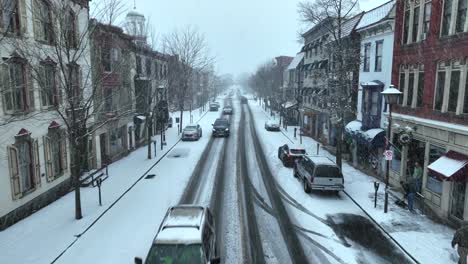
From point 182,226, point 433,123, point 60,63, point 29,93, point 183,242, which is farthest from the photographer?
point 433,123

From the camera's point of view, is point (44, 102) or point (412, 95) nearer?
point (44, 102)

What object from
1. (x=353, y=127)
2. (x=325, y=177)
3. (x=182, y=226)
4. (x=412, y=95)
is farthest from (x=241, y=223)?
(x=353, y=127)

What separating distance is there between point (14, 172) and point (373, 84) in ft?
65.3

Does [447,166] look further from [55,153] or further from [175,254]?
[55,153]

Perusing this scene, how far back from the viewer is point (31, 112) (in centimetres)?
1595

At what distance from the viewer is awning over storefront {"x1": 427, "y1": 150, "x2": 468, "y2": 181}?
13562mm

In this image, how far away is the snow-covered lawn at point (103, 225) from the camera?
38.2 ft

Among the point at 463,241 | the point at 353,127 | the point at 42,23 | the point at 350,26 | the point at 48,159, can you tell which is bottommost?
the point at 463,241

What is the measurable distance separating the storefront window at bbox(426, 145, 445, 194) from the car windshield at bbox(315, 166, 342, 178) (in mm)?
4015

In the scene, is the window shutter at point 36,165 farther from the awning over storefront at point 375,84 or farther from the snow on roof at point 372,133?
the awning over storefront at point 375,84

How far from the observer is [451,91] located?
50.0 feet

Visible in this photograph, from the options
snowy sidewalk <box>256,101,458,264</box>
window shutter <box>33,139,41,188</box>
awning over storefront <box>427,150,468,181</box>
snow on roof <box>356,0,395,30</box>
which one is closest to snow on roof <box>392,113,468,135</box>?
awning over storefront <box>427,150,468,181</box>

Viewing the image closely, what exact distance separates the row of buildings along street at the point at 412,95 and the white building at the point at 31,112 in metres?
15.0

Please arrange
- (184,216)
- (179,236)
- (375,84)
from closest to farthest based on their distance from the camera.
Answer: (179,236) < (184,216) < (375,84)
